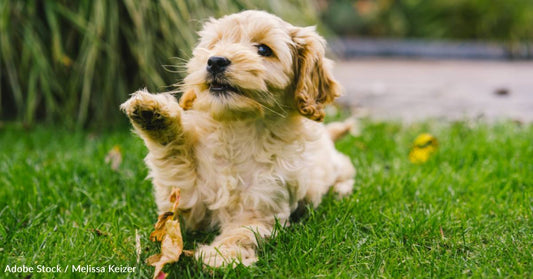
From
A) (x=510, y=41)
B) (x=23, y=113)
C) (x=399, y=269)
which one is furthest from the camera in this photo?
(x=510, y=41)

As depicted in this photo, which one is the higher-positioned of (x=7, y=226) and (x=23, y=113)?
(x=7, y=226)

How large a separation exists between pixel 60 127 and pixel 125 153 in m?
1.23

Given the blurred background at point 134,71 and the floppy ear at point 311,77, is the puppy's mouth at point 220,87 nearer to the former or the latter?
the floppy ear at point 311,77

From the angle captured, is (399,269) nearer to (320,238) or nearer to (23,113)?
(320,238)

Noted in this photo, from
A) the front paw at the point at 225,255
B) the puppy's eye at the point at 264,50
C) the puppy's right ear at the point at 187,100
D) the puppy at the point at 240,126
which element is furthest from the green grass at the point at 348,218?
the puppy's eye at the point at 264,50

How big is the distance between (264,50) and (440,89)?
4926 millimetres

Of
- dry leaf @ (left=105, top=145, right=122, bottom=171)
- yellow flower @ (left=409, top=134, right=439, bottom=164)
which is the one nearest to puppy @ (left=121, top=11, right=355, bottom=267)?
dry leaf @ (left=105, top=145, right=122, bottom=171)

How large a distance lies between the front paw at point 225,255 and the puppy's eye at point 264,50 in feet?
2.96

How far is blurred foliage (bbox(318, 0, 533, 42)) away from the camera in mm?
10305

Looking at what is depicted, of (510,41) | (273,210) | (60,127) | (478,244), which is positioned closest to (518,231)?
(478,244)

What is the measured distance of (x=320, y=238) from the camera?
2.25 metres

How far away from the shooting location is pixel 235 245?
2.16m

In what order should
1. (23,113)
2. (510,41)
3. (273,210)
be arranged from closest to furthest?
1. (273,210)
2. (23,113)
3. (510,41)

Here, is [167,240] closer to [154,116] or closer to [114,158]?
[154,116]
